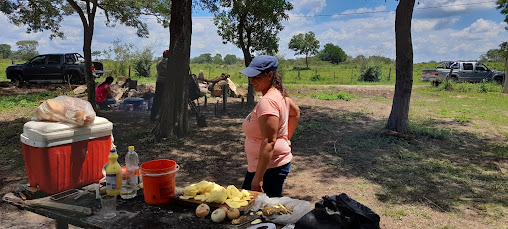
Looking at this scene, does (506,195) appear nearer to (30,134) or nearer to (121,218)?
(121,218)

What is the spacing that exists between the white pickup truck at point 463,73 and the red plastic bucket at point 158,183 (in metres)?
22.1

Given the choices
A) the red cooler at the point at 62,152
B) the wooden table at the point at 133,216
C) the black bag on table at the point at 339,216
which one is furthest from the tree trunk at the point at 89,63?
the black bag on table at the point at 339,216

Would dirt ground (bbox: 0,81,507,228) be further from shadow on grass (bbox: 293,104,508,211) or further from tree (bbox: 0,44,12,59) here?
tree (bbox: 0,44,12,59)

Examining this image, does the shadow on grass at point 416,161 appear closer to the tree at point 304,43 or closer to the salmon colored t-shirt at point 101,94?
the salmon colored t-shirt at point 101,94

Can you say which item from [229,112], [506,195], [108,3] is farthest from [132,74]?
[506,195]

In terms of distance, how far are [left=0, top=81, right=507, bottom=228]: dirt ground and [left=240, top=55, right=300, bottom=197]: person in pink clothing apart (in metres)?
1.85

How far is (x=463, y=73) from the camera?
2170 cm

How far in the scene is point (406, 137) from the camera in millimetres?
7684

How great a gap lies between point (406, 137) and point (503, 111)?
6.75 meters

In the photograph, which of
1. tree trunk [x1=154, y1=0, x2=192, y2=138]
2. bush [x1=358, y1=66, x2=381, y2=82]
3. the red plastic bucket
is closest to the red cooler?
the red plastic bucket

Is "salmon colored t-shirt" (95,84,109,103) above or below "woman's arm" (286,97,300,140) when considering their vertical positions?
below

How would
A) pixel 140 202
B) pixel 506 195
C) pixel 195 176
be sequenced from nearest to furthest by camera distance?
pixel 140 202
pixel 506 195
pixel 195 176

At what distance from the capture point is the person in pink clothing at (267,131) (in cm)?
249

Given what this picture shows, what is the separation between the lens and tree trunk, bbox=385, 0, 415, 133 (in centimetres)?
772
